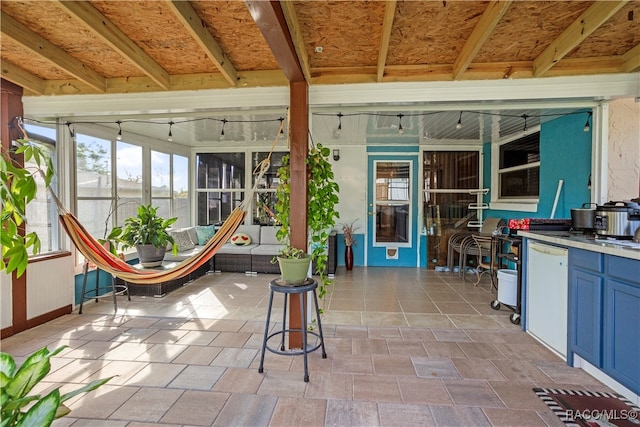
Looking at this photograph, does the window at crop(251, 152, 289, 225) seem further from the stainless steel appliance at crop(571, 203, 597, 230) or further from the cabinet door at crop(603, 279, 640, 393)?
the cabinet door at crop(603, 279, 640, 393)

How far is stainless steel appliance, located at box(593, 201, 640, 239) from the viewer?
2123 millimetres

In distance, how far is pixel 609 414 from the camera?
1729mm

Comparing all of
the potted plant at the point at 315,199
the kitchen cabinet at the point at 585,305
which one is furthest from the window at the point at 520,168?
the potted plant at the point at 315,199

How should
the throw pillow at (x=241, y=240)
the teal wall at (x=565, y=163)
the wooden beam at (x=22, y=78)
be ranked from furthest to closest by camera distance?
the throw pillow at (x=241, y=240), the teal wall at (x=565, y=163), the wooden beam at (x=22, y=78)

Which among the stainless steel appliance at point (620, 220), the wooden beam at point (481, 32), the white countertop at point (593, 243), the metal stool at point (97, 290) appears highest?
the wooden beam at point (481, 32)

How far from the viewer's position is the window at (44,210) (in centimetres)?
326

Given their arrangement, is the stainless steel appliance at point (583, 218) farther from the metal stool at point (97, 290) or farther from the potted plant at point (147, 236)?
the metal stool at point (97, 290)

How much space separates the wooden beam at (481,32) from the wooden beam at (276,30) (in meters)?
1.21

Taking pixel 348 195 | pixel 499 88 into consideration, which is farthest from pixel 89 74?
pixel 348 195

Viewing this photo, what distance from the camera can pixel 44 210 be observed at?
3.39 meters

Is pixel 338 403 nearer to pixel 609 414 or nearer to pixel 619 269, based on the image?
Result: pixel 609 414

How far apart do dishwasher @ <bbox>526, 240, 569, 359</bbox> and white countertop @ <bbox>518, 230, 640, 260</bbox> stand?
8cm

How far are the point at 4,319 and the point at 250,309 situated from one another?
2.12 m

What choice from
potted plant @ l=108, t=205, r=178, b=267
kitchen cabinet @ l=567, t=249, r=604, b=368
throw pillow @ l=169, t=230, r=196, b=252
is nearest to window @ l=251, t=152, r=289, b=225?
throw pillow @ l=169, t=230, r=196, b=252
